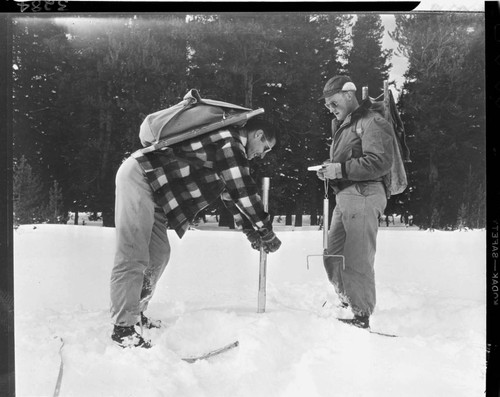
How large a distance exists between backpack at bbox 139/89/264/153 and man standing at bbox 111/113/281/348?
0.04 m

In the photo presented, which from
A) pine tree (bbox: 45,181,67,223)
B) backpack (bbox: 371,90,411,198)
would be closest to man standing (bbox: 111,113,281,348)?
pine tree (bbox: 45,181,67,223)

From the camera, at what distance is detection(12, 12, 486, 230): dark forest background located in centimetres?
221

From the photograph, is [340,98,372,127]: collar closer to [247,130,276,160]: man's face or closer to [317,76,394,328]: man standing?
[317,76,394,328]: man standing

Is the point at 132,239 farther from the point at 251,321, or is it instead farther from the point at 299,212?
the point at 299,212

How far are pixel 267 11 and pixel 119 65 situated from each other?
79 cm

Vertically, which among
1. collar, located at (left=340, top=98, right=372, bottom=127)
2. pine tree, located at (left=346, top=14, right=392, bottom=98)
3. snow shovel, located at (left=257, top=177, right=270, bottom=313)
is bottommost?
snow shovel, located at (left=257, top=177, right=270, bottom=313)

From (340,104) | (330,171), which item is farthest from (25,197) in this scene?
(340,104)

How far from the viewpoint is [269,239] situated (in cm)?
223

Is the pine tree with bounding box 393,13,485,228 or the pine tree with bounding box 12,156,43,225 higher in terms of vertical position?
the pine tree with bounding box 393,13,485,228

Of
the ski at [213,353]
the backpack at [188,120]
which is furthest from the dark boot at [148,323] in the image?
the backpack at [188,120]

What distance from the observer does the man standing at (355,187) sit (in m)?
2.24

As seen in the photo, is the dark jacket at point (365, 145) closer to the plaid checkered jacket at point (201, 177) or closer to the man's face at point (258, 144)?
the man's face at point (258, 144)

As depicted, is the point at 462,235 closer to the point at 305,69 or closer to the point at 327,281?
the point at 327,281

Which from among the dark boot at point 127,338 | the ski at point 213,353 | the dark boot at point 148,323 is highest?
the dark boot at point 148,323
